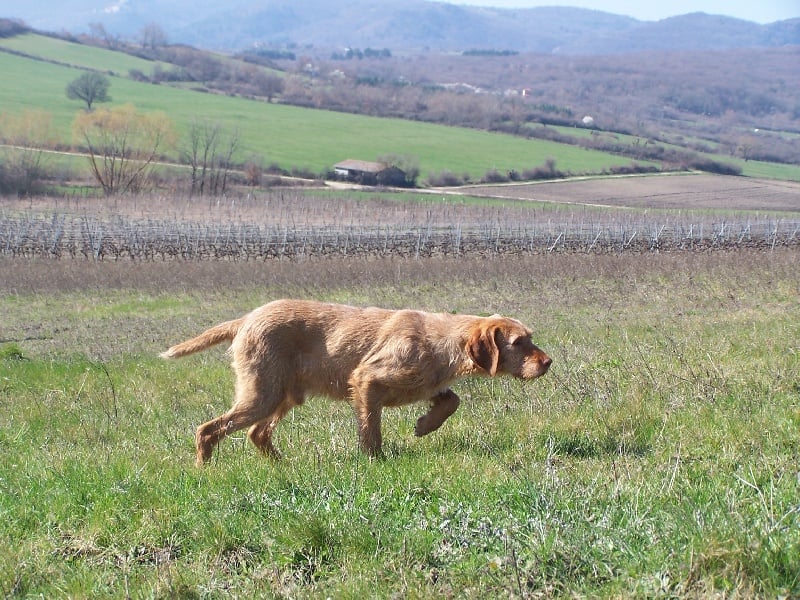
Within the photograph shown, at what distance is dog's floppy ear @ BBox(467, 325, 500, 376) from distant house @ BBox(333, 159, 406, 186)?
224 feet

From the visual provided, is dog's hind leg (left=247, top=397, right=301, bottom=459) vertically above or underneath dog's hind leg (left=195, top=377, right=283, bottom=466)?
underneath

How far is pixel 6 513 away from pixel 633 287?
24.9 m

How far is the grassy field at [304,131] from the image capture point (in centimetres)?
7938

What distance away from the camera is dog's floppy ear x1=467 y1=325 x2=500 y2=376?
6.40m

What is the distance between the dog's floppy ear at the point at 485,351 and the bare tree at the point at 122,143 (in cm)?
6380

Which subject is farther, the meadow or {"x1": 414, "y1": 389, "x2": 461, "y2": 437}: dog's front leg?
the meadow

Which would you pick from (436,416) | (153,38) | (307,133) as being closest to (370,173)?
(307,133)

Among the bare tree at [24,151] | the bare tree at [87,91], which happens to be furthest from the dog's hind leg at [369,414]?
the bare tree at [87,91]

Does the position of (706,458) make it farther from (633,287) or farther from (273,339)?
(633,287)

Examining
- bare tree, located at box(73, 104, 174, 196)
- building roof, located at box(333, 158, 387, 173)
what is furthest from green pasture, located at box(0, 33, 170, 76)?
building roof, located at box(333, 158, 387, 173)

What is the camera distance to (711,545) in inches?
127

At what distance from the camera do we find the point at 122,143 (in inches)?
2717

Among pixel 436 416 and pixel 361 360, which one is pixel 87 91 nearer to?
pixel 361 360

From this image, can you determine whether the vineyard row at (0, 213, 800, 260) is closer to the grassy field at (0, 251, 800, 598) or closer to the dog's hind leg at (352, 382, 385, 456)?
the grassy field at (0, 251, 800, 598)
